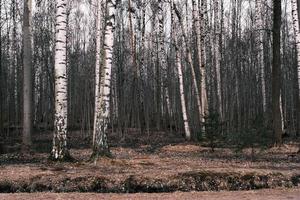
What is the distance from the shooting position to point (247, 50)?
46.7 m

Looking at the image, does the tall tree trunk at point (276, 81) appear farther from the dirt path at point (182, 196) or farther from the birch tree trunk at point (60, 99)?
the birch tree trunk at point (60, 99)

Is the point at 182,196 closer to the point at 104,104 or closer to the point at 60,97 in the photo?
the point at 104,104

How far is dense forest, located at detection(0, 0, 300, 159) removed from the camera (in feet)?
44.5

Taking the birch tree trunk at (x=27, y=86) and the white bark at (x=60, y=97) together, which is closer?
the white bark at (x=60, y=97)

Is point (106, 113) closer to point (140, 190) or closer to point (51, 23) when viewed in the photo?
point (140, 190)

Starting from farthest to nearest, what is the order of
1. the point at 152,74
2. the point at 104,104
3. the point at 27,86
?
the point at 152,74, the point at 27,86, the point at 104,104

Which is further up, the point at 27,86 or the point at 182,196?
the point at 27,86

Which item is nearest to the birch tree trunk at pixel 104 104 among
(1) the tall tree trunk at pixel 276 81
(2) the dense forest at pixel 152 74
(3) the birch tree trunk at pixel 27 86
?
(2) the dense forest at pixel 152 74

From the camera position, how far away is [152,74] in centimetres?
4219

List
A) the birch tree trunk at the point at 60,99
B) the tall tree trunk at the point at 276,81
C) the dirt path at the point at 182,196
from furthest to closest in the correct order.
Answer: the tall tree trunk at the point at 276,81 < the birch tree trunk at the point at 60,99 < the dirt path at the point at 182,196

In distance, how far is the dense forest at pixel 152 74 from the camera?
13578 millimetres

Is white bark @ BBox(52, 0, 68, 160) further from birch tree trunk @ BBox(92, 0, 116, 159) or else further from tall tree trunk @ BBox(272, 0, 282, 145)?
tall tree trunk @ BBox(272, 0, 282, 145)

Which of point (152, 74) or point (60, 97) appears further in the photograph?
point (152, 74)

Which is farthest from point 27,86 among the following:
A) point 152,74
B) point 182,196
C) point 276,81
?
point 152,74
